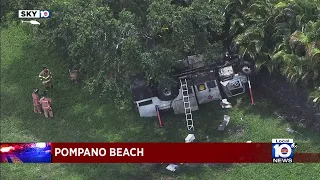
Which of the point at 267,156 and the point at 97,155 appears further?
the point at 267,156

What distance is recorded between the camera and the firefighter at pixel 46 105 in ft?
97.7

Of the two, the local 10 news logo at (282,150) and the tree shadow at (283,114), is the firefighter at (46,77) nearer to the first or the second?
the tree shadow at (283,114)

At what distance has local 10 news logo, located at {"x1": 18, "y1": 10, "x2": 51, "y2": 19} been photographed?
2945 centimetres

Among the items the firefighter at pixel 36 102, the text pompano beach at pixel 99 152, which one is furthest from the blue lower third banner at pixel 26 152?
the firefighter at pixel 36 102

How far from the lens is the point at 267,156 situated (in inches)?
818

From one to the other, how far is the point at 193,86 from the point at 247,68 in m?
2.71

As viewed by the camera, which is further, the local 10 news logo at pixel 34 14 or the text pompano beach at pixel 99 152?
the local 10 news logo at pixel 34 14

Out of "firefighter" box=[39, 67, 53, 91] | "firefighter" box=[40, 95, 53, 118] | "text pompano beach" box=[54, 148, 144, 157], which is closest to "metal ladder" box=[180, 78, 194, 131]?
"firefighter" box=[40, 95, 53, 118]


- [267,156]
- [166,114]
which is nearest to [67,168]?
[166,114]

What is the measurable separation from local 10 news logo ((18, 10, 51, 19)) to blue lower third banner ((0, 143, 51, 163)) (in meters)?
11.3

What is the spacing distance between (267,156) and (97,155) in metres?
5.81

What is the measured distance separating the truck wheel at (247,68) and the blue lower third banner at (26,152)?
12306 mm

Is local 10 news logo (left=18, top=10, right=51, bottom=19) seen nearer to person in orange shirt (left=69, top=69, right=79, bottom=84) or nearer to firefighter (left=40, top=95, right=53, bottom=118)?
person in orange shirt (left=69, top=69, right=79, bottom=84)

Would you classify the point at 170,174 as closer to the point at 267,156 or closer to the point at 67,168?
the point at 67,168
